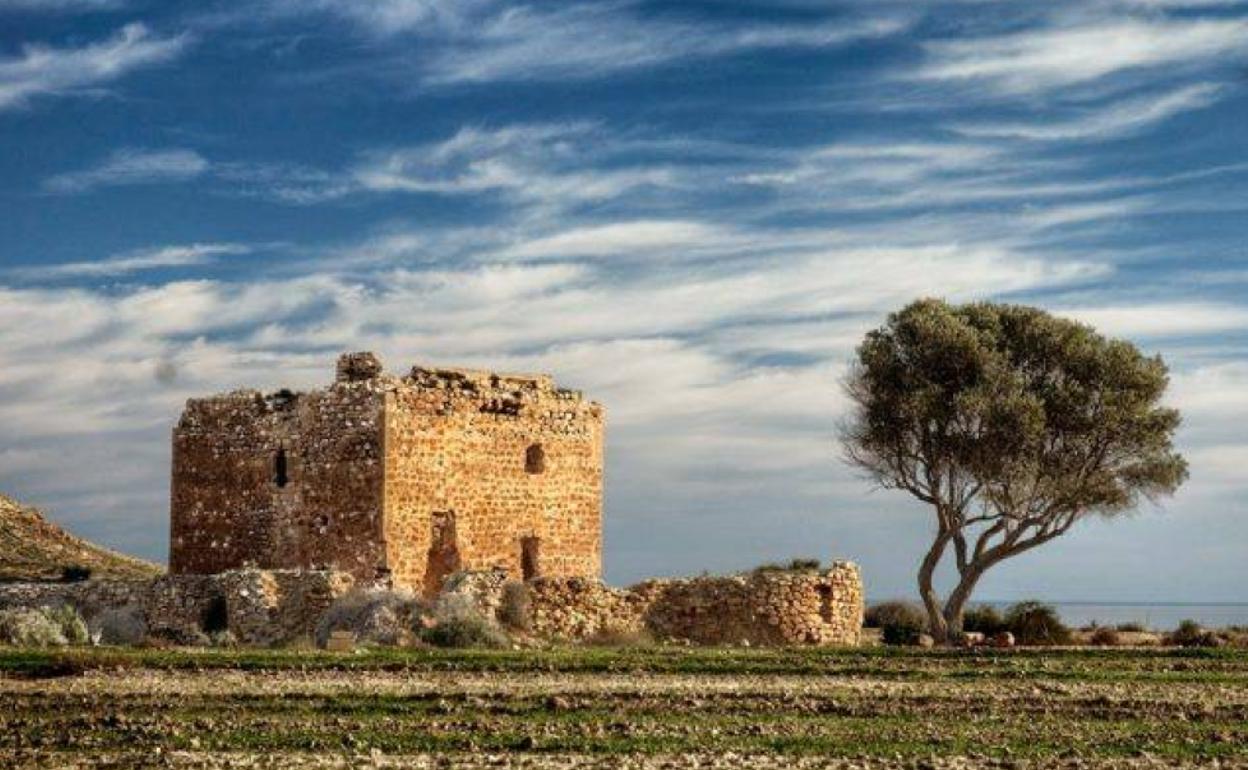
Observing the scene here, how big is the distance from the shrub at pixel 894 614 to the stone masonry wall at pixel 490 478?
8555 mm

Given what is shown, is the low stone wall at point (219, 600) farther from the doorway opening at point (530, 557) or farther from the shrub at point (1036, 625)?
the shrub at point (1036, 625)

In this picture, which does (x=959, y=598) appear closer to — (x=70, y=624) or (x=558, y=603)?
(x=558, y=603)

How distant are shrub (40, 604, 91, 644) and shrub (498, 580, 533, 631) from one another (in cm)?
708

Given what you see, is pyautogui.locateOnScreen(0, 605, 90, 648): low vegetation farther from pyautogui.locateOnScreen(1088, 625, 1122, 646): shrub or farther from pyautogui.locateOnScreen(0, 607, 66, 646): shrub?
pyautogui.locateOnScreen(1088, 625, 1122, 646): shrub

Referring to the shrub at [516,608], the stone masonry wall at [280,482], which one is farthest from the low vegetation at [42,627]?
the shrub at [516,608]

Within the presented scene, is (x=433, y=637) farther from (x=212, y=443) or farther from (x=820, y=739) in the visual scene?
(x=820, y=739)

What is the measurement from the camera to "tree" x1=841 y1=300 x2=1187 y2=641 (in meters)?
37.8

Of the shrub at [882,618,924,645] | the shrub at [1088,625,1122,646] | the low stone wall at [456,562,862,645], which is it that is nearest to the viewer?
the low stone wall at [456,562,862,645]

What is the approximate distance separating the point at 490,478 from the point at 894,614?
40.1 feet

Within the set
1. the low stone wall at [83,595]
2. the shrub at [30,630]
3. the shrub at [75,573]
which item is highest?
the shrub at [75,573]

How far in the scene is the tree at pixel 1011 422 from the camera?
3775 centimetres

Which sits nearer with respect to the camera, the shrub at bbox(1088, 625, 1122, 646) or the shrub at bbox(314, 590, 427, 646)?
the shrub at bbox(314, 590, 427, 646)

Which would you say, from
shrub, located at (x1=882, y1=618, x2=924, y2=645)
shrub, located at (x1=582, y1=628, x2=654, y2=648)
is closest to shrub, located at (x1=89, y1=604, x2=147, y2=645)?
shrub, located at (x1=582, y1=628, x2=654, y2=648)

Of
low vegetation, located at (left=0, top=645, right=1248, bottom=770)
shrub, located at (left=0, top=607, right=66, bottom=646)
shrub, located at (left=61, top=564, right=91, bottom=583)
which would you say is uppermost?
shrub, located at (left=61, top=564, right=91, bottom=583)
